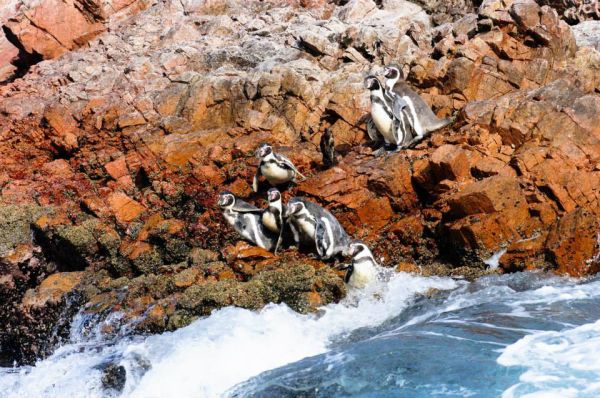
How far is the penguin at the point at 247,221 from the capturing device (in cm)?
1292

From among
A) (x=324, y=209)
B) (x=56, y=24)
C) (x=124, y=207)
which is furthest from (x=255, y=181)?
(x=56, y=24)

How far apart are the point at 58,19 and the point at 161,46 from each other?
4331mm

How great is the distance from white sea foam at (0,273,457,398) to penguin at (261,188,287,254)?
2.41m

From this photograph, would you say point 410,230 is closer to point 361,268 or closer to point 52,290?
point 361,268

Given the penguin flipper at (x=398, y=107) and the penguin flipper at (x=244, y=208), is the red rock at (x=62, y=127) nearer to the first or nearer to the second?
the penguin flipper at (x=244, y=208)

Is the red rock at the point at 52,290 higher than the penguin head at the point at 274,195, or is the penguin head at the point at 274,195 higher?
the penguin head at the point at 274,195

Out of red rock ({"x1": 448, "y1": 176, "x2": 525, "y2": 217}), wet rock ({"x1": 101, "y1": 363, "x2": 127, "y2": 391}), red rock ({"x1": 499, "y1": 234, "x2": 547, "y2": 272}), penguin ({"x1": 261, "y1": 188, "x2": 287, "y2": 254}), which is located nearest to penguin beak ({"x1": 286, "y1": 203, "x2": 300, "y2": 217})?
penguin ({"x1": 261, "y1": 188, "x2": 287, "y2": 254})

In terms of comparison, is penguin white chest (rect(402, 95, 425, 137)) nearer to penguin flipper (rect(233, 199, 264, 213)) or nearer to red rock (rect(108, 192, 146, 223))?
penguin flipper (rect(233, 199, 264, 213))

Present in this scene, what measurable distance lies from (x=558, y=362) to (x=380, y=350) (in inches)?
84.0

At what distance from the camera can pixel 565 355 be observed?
764 centimetres

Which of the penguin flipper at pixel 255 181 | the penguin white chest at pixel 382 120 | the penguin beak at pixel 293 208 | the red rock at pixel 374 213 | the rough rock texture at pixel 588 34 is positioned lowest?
the red rock at pixel 374 213

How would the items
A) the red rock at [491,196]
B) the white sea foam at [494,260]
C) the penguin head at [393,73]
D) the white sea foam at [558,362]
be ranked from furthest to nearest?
the penguin head at [393,73], the red rock at [491,196], the white sea foam at [494,260], the white sea foam at [558,362]

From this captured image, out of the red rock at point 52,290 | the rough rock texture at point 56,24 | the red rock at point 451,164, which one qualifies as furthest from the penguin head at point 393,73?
the rough rock texture at point 56,24

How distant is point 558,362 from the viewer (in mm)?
7480
